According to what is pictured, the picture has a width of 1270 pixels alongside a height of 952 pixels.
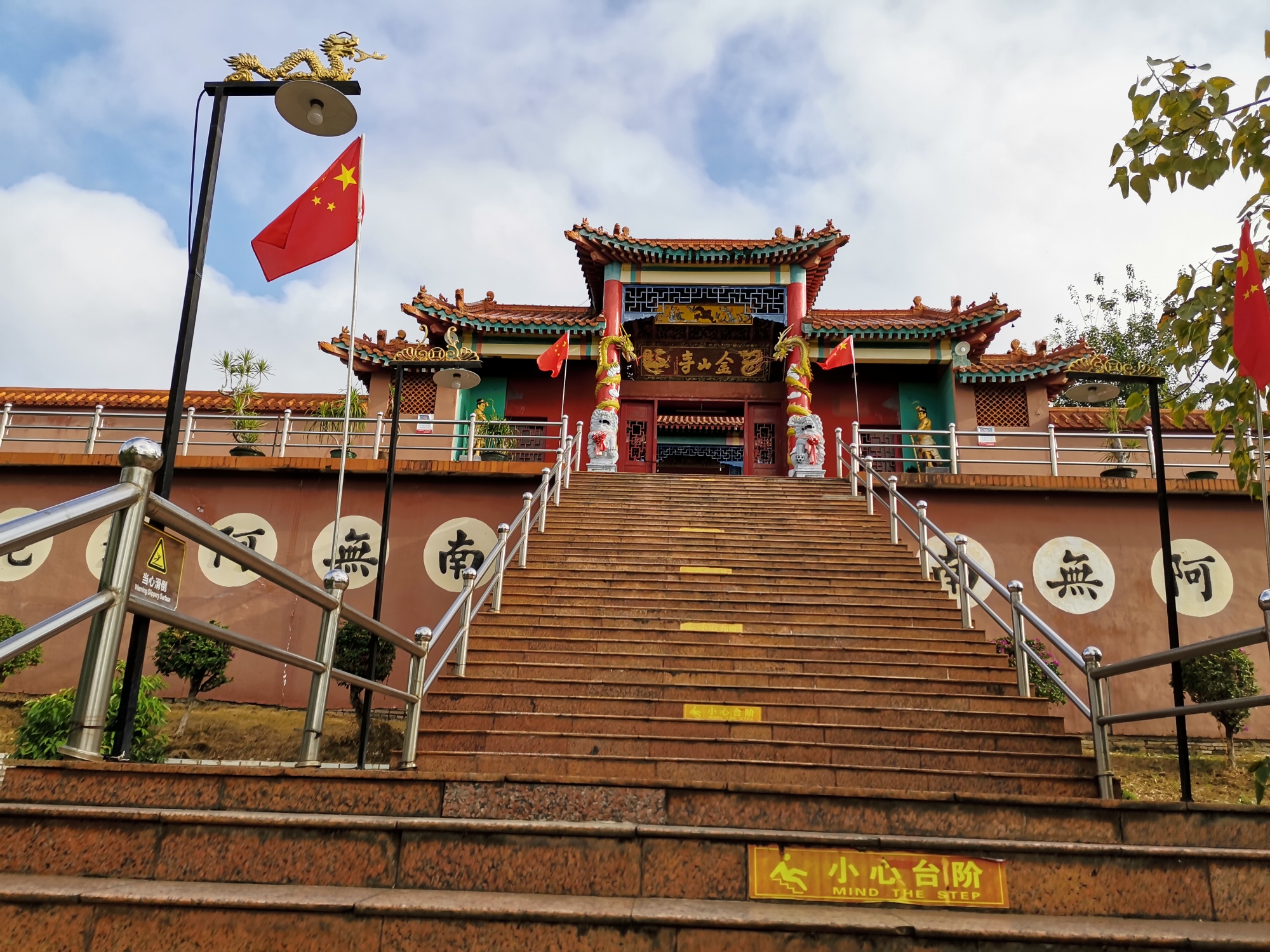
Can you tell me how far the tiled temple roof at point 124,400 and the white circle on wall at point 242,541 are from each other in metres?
5.71

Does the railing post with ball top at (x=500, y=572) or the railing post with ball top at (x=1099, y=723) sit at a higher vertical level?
the railing post with ball top at (x=500, y=572)

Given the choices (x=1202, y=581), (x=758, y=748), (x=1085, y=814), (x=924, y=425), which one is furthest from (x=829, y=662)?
(x=924, y=425)

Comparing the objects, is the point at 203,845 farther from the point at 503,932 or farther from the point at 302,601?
the point at 302,601

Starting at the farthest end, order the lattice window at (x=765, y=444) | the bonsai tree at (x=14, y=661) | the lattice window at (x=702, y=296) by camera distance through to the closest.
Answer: the lattice window at (x=765, y=444), the lattice window at (x=702, y=296), the bonsai tree at (x=14, y=661)

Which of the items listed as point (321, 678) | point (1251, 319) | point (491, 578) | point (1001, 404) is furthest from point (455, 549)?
point (1001, 404)

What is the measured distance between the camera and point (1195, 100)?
429cm

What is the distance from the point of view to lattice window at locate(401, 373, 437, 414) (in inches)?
687

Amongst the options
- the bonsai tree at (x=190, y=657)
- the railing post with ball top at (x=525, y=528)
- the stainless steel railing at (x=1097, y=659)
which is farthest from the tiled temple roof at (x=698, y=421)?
the bonsai tree at (x=190, y=657)

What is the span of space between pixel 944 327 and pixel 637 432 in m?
6.28

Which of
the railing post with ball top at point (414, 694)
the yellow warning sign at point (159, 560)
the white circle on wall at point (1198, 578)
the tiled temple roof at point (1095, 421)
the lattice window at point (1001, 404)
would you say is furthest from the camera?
the lattice window at point (1001, 404)

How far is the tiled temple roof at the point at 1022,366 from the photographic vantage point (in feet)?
54.3

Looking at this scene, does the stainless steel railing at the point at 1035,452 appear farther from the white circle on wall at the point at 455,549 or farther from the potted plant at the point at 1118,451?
the white circle on wall at the point at 455,549

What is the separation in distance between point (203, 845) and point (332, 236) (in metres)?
5.83

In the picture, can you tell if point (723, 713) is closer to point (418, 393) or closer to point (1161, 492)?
point (1161, 492)
